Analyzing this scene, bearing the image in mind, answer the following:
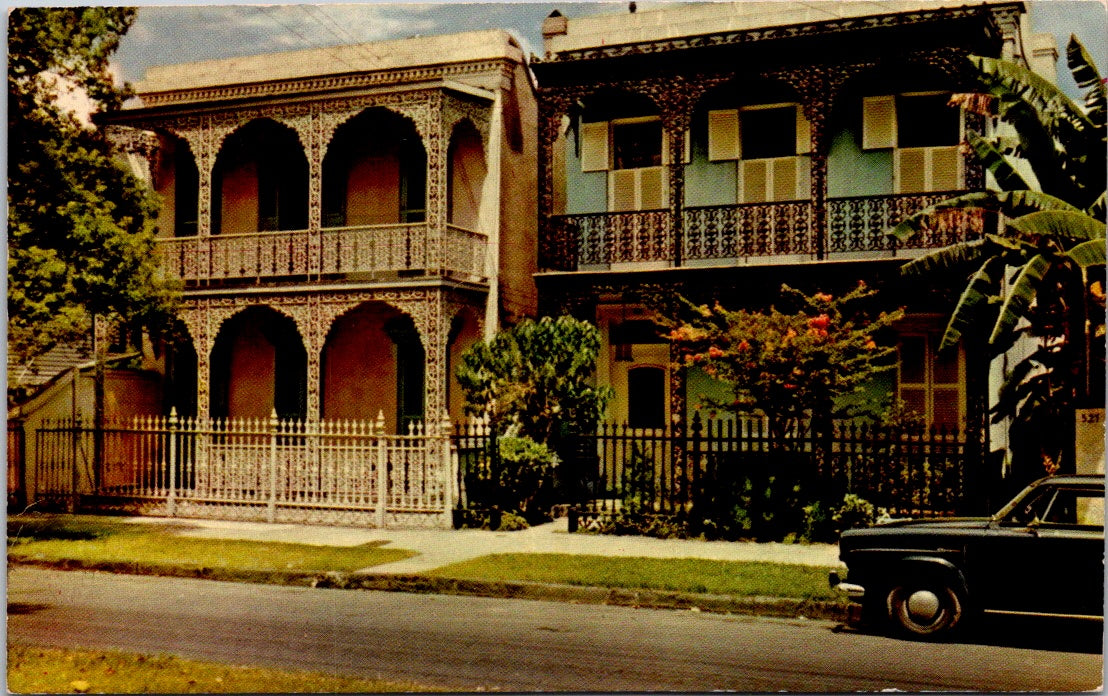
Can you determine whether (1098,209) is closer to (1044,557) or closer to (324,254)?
(1044,557)

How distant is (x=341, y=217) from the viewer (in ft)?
66.4

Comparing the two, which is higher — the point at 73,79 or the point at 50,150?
the point at 73,79

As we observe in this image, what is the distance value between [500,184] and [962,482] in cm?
916

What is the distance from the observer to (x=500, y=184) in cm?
1922

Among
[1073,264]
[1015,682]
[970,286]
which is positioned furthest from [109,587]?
[1073,264]

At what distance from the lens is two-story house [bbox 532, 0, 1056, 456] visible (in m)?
16.2

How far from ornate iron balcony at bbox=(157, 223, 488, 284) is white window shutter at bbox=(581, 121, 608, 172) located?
212 cm

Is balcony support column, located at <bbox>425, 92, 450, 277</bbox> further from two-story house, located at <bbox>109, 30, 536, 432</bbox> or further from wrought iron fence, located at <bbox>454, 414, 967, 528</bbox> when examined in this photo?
wrought iron fence, located at <bbox>454, 414, 967, 528</bbox>

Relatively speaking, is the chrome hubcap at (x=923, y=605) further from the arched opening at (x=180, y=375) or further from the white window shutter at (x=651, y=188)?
Answer: the arched opening at (x=180, y=375)

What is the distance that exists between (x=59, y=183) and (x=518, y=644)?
8566 millimetres

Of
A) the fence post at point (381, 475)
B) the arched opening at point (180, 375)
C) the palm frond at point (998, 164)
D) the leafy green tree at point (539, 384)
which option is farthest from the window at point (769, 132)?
the arched opening at point (180, 375)

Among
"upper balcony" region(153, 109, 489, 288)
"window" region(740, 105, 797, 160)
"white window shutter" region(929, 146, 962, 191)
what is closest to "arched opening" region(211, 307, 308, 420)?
"upper balcony" region(153, 109, 489, 288)

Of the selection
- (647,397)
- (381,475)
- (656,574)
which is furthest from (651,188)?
(656,574)

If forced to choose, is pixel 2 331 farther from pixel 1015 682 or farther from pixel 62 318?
pixel 1015 682
